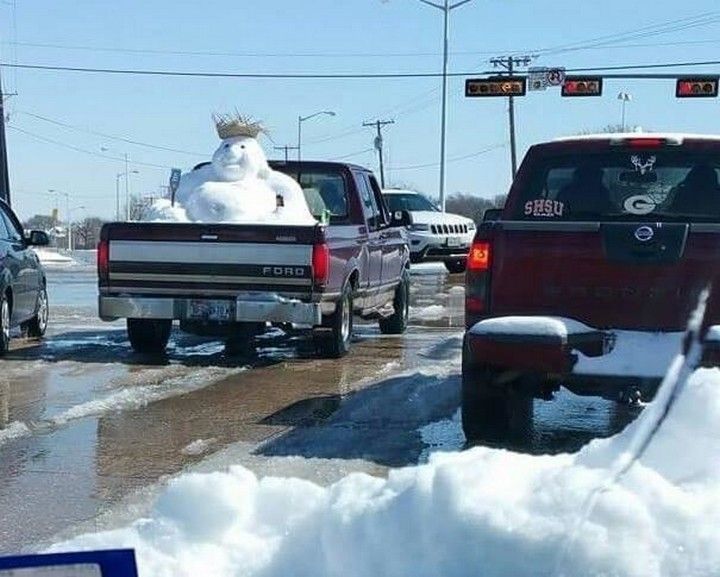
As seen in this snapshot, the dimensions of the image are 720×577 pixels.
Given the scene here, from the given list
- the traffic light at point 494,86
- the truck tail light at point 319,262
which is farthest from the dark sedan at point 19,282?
the traffic light at point 494,86

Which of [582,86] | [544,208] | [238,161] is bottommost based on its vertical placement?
[544,208]

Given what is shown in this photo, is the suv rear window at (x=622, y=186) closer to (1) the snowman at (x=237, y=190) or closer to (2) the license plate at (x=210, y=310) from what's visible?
(2) the license plate at (x=210, y=310)

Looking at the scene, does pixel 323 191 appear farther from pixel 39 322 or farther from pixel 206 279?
pixel 39 322

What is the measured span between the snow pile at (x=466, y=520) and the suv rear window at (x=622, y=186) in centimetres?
222

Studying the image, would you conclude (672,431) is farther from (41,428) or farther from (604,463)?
(41,428)

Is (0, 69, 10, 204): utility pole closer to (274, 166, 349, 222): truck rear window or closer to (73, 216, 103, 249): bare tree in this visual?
(274, 166, 349, 222): truck rear window

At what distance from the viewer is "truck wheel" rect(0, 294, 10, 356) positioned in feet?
35.0

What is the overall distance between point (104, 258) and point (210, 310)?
1112 millimetres

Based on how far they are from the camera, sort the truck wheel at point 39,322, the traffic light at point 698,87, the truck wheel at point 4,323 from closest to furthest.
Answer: the truck wheel at point 4,323 < the truck wheel at point 39,322 < the traffic light at point 698,87

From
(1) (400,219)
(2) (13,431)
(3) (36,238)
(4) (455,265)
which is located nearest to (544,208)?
(2) (13,431)

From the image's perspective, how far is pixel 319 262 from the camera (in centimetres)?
983

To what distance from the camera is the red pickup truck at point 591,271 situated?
5715mm

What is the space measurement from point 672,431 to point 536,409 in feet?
12.4

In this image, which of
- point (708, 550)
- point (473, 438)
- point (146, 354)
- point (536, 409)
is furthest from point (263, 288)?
point (708, 550)
